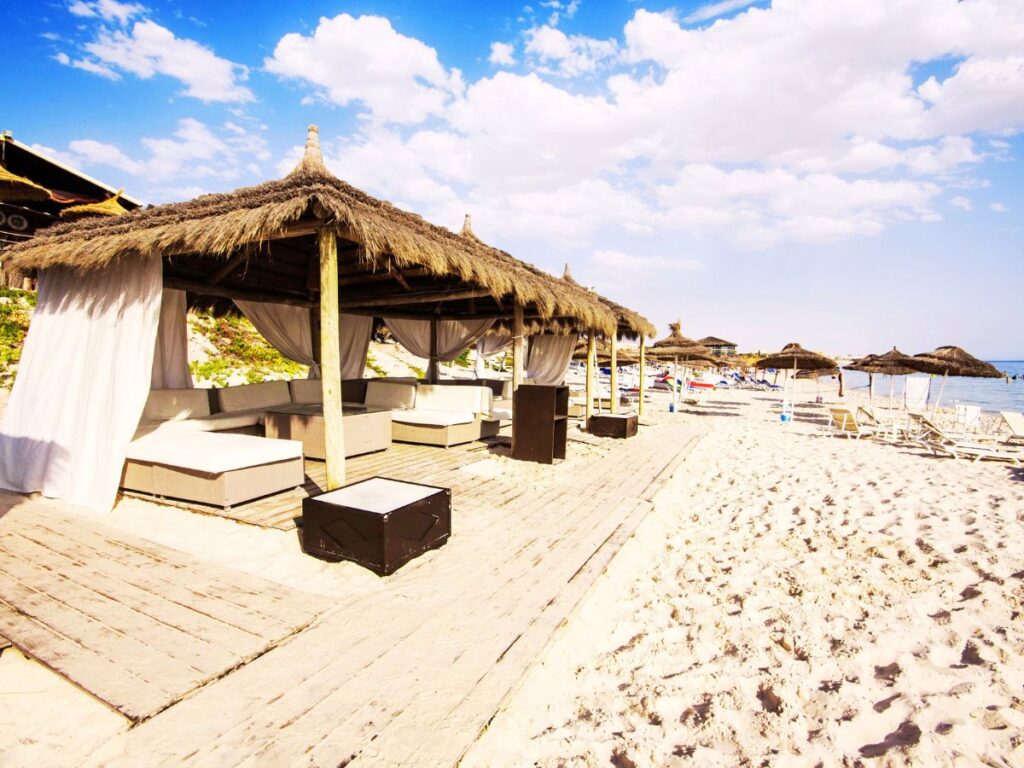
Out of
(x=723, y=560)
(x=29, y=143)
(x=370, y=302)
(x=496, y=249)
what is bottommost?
(x=723, y=560)

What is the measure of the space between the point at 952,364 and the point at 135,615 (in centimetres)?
1318

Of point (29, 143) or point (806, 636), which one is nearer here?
point (806, 636)

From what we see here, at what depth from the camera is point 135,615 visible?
1.99m

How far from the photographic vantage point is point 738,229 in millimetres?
22391

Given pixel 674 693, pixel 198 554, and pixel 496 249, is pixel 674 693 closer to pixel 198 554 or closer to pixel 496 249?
pixel 198 554

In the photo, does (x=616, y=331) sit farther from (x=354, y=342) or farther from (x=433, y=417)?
(x=354, y=342)

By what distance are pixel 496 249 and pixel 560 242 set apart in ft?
56.4

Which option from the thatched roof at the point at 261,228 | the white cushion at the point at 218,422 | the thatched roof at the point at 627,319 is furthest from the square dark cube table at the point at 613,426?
the white cushion at the point at 218,422

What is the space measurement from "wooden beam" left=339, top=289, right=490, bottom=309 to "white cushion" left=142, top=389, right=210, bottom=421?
263 cm

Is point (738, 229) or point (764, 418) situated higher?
point (738, 229)

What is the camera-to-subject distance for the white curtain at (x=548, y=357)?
1047cm

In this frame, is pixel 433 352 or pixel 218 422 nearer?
pixel 218 422

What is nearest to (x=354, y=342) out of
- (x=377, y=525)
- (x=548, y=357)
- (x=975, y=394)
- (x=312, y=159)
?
(x=548, y=357)

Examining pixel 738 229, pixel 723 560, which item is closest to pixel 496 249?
pixel 723 560
